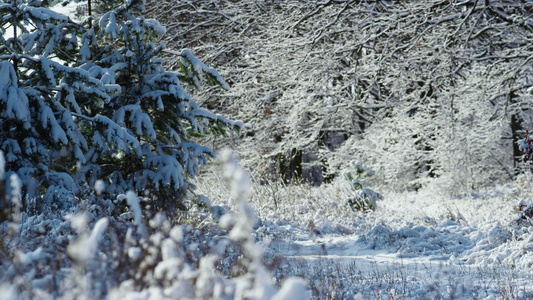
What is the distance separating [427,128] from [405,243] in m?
7.74

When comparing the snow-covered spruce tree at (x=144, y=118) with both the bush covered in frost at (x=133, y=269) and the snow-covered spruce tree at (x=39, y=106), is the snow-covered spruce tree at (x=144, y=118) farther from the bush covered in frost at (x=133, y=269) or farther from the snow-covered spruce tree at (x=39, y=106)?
the bush covered in frost at (x=133, y=269)

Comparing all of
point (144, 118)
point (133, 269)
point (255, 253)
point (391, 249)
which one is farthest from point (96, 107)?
point (255, 253)

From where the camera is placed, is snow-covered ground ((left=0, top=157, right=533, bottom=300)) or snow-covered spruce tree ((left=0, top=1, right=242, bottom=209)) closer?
snow-covered ground ((left=0, top=157, right=533, bottom=300))

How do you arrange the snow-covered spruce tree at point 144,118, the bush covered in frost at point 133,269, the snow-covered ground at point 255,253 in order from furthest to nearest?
1. the snow-covered spruce tree at point 144,118
2. the snow-covered ground at point 255,253
3. the bush covered in frost at point 133,269

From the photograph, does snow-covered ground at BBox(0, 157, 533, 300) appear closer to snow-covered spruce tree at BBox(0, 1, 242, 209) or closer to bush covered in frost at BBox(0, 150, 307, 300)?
bush covered in frost at BBox(0, 150, 307, 300)

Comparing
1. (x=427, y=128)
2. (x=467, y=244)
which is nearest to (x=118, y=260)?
→ (x=467, y=244)

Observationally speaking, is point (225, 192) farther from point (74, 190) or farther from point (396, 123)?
point (396, 123)

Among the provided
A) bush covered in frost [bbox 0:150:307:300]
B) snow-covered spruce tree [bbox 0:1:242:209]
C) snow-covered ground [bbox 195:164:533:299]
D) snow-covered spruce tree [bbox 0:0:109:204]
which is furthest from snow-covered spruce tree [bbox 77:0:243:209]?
bush covered in frost [bbox 0:150:307:300]

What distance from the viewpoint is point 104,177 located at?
6273 mm

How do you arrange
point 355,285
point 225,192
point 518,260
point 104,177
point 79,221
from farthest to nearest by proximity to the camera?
point 225,192
point 104,177
point 518,260
point 355,285
point 79,221

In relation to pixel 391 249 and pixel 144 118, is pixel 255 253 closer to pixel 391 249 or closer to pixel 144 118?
pixel 144 118

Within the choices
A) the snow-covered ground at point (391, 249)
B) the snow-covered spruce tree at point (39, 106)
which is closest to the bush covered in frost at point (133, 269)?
the snow-covered ground at point (391, 249)

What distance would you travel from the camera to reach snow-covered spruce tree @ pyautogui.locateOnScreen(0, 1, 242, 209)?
5.26 m

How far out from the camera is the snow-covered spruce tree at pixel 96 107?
5262mm
